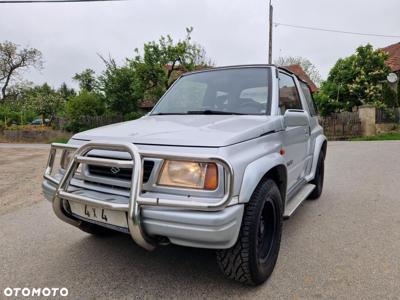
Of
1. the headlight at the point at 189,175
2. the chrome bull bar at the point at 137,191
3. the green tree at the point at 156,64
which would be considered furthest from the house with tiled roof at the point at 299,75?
the headlight at the point at 189,175

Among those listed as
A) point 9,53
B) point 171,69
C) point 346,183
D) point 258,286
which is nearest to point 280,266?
point 258,286

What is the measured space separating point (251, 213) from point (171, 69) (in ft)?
54.4

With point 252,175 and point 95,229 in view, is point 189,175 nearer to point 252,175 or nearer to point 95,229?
point 252,175

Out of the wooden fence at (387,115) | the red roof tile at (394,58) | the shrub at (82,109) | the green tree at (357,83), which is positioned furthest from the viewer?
the red roof tile at (394,58)

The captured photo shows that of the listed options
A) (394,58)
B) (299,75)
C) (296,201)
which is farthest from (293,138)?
(394,58)

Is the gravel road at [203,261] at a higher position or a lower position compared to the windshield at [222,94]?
lower

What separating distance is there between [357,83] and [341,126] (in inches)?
172

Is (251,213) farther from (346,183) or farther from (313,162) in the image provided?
(346,183)

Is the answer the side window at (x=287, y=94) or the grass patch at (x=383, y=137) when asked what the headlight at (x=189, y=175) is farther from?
the grass patch at (x=383, y=137)

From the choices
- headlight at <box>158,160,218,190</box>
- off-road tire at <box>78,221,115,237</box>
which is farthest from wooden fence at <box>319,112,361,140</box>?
headlight at <box>158,160,218,190</box>

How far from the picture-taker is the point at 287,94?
11.5 feet

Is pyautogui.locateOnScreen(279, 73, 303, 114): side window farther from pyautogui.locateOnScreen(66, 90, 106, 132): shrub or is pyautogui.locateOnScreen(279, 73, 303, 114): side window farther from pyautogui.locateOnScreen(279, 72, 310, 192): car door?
pyautogui.locateOnScreen(66, 90, 106, 132): shrub

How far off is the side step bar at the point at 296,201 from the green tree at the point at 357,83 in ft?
55.6

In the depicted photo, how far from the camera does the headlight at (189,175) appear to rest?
201 centimetres
